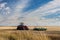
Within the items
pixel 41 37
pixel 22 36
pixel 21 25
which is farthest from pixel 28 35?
pixel 21 25

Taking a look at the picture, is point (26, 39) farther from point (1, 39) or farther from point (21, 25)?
point (21, 25)

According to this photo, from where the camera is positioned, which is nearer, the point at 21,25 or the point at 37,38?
the point at 37,38

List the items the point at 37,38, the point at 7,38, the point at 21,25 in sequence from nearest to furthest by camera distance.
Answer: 1. the point at 37,38
2. the point at 7,38
3. the point at 21,25

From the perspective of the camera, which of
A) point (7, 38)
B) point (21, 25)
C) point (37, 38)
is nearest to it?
point (37, 38)

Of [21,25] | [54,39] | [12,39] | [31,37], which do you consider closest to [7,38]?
[12,39]

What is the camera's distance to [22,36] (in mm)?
19281

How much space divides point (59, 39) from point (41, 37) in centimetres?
268

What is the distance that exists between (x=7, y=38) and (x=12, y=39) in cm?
45

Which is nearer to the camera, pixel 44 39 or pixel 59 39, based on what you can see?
pixel 44 39

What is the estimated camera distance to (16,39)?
720 inches

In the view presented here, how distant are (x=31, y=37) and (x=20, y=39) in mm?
865

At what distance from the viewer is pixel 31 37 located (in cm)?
1866

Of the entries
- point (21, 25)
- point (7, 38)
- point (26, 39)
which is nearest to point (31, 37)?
point (26, 39)

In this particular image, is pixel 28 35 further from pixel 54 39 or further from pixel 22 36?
pixel 54 39
